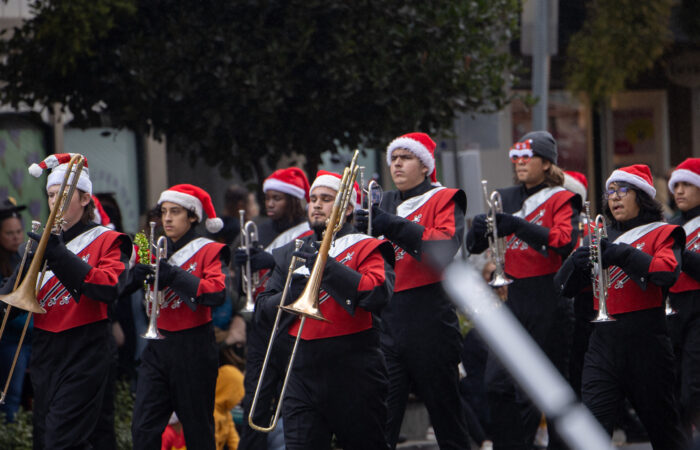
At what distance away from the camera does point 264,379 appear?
24.1 feet

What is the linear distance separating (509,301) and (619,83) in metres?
8.58

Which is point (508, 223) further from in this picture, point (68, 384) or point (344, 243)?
point (68, 384)

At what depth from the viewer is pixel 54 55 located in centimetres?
935

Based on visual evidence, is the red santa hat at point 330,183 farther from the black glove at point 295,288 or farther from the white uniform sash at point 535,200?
the white uniform sash at point 535,200

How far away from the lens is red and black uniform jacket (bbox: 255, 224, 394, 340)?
5.86 metres

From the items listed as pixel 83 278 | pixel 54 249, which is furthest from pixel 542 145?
pixel 54 249

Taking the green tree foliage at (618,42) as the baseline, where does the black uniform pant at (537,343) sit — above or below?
below

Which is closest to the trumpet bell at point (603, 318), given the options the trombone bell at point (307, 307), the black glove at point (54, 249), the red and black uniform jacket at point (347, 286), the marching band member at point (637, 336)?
the marching band member at point (637, 336)

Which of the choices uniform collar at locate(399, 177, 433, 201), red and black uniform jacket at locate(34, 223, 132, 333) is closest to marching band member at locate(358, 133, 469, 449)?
uniform collar at locate(399, 177, 433, 201)

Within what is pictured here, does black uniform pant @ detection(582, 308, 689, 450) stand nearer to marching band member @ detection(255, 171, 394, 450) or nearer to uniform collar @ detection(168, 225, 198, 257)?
marching band member @ detection(255, 171, 394, 450)

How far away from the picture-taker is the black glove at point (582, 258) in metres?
6.76

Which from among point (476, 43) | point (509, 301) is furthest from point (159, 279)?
point (476, 43)

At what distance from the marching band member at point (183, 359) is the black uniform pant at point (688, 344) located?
2735 millimetres

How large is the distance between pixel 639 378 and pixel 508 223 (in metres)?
1.31
